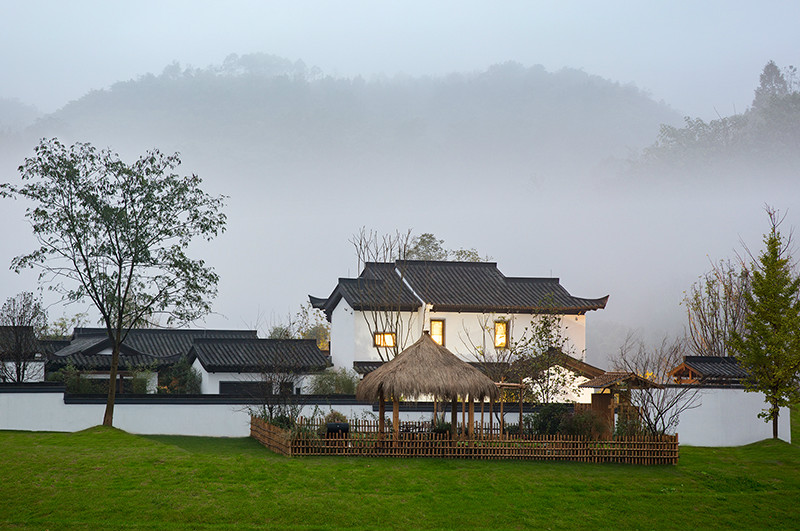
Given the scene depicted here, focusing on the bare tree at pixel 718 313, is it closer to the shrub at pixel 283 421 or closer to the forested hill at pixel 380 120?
the shrub at pixel 283 421

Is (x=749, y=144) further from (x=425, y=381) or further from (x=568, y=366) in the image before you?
(x=425, y=381)

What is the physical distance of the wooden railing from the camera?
2178cm

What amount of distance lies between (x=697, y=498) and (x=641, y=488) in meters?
1.31

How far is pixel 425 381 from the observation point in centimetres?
2183

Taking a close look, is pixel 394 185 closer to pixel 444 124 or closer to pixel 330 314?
pixel 444 124

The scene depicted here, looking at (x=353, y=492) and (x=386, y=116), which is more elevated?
(x=386, y=116)

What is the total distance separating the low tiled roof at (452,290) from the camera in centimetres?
3706

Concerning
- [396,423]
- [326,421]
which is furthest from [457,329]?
[396,423]

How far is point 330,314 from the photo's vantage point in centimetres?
4156

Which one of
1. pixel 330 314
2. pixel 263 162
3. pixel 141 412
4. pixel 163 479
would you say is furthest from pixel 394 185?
pixel 163 479

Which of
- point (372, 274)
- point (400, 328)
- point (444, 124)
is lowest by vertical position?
point (400, 328)

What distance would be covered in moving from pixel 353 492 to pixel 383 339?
57.2 ft

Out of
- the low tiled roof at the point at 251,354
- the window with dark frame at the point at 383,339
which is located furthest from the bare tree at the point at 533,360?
the low tiled roof at the point at 251,354

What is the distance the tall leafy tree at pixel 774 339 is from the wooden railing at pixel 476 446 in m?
5.18
